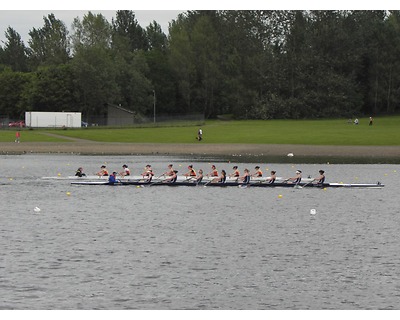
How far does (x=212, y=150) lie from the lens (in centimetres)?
8925

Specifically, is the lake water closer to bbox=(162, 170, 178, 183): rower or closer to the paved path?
bbox=(162, 170, 178, 183): rower

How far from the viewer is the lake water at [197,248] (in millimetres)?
25219

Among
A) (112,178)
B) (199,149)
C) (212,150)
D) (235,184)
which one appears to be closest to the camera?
(235,184)

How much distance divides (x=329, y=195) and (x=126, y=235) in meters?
21.8

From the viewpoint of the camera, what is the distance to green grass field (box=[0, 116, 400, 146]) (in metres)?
97.9

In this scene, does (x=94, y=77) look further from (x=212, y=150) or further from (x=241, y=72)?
(x=212, y=150)

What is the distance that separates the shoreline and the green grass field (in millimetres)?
4525

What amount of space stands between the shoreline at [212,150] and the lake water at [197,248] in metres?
28.5

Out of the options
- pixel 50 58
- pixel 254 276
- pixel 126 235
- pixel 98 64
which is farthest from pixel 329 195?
pixel 50 58

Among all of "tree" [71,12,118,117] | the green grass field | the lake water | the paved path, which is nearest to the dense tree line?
"tree" [71,12,118,117]

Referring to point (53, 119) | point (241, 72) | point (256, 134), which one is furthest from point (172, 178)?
point (241, 72)

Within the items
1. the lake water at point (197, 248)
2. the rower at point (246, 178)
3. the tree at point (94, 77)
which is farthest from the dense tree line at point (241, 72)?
the rower at point (246, 178)

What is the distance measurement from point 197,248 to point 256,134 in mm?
73067

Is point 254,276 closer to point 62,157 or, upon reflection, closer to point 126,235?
point 126,235
